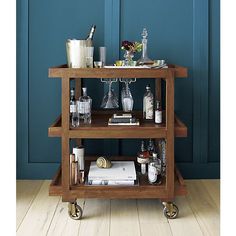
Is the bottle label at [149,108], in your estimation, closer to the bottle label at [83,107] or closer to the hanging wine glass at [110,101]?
the hanging wine glass at [110,101]

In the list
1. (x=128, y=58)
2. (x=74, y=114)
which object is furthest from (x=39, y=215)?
(x=128, y=58)

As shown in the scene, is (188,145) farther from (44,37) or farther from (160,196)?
(44,37)

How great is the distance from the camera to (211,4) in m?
2.55

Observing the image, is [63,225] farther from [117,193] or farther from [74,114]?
[74,114]

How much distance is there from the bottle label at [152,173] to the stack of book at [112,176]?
72 mm

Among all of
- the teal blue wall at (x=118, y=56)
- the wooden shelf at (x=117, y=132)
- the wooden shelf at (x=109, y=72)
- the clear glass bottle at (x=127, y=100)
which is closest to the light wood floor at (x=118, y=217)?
the teal blue wall at (x=118, y=56)

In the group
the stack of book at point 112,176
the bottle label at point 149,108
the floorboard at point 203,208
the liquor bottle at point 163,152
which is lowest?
the floorboard at point 203,208

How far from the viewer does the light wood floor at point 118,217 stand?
1.89 meters

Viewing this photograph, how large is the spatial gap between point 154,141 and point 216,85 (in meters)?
0.50

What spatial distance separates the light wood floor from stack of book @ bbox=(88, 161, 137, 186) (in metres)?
0.15

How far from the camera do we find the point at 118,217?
81.2 inches

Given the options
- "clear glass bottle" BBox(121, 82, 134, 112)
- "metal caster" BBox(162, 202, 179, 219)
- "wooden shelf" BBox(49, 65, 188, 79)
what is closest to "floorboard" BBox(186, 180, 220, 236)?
"metal caster" BBox(162, 202, 179, 219)

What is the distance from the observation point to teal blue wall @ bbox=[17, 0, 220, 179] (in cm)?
255
